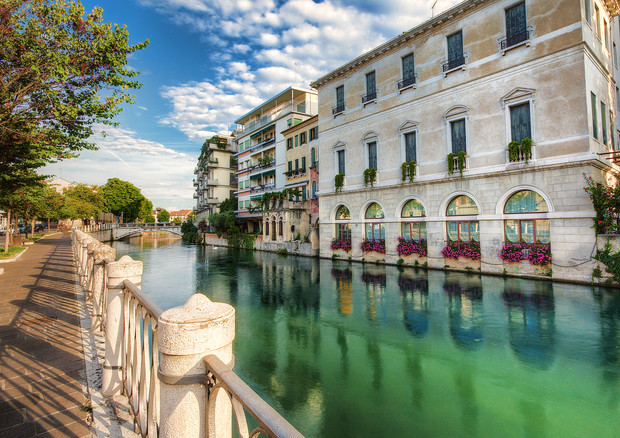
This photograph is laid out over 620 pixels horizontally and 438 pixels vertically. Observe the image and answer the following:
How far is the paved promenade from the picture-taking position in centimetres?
296

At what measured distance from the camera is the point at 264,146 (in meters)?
40.1

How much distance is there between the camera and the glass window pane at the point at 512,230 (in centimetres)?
1461

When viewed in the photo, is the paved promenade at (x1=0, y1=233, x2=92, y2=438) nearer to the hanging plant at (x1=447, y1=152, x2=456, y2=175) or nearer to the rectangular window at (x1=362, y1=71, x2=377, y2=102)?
the hanging plant at (x1=447, y1=152, x2=456, y2=175)

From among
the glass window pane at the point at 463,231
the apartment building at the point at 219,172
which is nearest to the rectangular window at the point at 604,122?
the glass window pane at the point at 463,231

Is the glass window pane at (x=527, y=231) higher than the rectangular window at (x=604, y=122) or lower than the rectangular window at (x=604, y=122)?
lower

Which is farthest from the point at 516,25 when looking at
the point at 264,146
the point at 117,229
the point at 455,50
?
→ the point at 117,229

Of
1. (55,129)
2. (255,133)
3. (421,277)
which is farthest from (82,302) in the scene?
(255,133)

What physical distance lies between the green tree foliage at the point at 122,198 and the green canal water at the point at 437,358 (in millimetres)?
60698

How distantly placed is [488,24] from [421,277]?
12747 mm

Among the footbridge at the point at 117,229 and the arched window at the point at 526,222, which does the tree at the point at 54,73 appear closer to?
the arched window at the point at 526,222

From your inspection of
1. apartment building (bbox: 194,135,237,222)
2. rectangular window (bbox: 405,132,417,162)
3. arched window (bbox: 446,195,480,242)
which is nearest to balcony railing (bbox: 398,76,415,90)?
rectangular window (bbox: 405,132,417,162)

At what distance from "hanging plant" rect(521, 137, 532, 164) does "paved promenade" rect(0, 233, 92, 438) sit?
16471 mm

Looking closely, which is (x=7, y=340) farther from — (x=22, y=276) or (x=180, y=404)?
(x=22, y=276)

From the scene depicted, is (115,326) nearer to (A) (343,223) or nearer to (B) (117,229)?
(A) (343,223)
